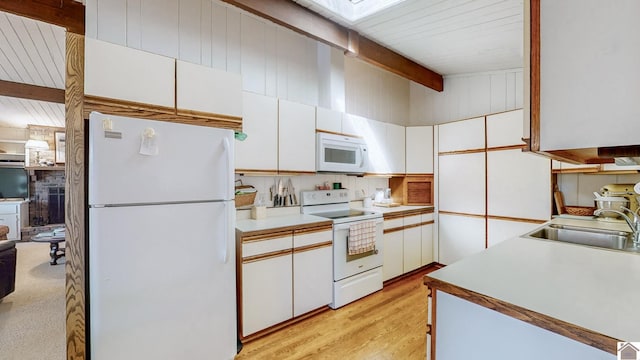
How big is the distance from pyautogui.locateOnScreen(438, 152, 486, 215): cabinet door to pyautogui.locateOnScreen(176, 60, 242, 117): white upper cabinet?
286 centimetres

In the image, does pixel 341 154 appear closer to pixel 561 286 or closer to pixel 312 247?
pixel 312 247

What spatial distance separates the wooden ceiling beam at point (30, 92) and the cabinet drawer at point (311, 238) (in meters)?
4.20

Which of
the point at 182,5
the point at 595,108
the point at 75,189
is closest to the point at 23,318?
the point at 75,189

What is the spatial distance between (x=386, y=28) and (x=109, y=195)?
2.69m

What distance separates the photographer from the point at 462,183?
3537mm

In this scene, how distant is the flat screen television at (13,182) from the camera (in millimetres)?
5398

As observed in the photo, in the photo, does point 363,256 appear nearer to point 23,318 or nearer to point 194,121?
point 194,121

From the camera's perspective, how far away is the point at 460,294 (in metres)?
1.04

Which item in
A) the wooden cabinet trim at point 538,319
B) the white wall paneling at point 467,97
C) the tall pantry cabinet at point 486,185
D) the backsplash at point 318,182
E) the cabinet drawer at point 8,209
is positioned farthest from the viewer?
the cabinet drawer at point 8,209

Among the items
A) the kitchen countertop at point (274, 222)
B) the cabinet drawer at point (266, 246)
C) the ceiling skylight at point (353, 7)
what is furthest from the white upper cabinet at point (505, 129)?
the cabinet drawer at point (266, 246)

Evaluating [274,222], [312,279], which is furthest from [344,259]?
[274,222]

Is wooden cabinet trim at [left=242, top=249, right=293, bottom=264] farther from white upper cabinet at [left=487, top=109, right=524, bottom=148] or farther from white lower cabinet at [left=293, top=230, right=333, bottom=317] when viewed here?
white upper cabinet at [left=487, top=109, right=524, bottom=148]

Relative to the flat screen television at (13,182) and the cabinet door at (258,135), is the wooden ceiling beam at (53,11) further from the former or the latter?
the flat screen television at (13,182)

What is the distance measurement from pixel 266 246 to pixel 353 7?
2308 mm
